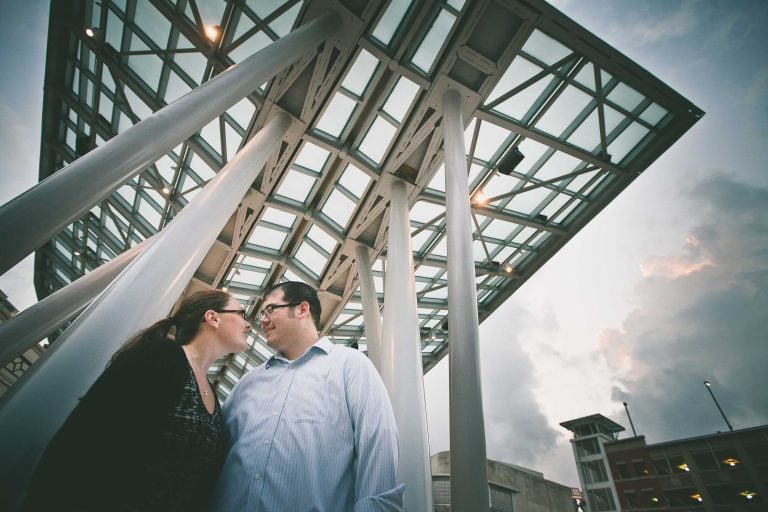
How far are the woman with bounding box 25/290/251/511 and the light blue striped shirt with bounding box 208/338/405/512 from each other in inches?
6.2

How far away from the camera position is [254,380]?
1959mm

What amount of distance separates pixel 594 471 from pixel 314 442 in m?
56.3

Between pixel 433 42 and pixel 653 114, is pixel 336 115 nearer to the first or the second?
pixel 433 42

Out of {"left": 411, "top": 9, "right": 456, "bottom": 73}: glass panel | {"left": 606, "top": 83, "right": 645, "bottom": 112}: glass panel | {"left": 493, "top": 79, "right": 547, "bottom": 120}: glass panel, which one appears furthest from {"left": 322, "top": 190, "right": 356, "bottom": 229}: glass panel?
{"left": 606, "top": 83, "right": 645, "bottom": 112}: glass panel

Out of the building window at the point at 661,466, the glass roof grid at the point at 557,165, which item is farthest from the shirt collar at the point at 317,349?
the building window at the point at 661,466

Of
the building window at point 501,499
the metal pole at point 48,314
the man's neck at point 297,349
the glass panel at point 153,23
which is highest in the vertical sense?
the glass panel at point 153,23

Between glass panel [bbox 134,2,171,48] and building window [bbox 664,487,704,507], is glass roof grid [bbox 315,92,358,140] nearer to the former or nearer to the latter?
glass panel [bbox 134,2,171,48]

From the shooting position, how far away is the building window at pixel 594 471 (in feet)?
135

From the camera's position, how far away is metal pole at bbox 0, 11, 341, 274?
2.30m

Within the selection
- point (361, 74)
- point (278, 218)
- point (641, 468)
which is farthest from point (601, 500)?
point (361, 74)

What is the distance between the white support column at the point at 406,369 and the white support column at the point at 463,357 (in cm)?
50

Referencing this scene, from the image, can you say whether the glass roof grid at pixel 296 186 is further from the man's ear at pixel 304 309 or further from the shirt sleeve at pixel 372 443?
the shirt sleeve at pixel 372 443

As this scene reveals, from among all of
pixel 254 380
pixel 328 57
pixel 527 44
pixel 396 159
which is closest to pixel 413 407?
pixel 254 380

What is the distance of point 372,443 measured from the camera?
1474 mm
